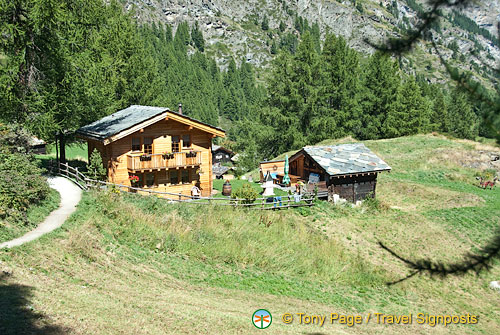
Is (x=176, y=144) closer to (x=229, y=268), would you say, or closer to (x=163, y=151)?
(x=163, y=151)

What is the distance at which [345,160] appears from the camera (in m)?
32.7

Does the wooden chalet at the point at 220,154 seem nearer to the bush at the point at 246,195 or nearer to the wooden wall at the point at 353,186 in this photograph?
the wooden wall at the point at 353,186

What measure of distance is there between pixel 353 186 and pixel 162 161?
1417 cm

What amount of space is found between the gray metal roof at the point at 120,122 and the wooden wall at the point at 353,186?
13155 millimetres

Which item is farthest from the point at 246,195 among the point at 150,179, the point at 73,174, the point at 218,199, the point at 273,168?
the point at 73,174

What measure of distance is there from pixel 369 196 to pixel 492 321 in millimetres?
15442

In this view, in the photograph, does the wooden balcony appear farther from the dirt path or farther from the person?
the dirt path

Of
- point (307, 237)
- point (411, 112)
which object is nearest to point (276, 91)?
point (411, 112)

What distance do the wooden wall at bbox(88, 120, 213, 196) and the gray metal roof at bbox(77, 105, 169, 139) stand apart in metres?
0.89

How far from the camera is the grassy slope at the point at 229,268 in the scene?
12527mm

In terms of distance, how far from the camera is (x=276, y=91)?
175ft

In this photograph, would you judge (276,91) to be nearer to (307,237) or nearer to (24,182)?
(307,237)

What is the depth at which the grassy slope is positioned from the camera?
12.5 meters

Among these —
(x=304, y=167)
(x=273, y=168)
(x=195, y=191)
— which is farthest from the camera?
(x=273, y=168)
